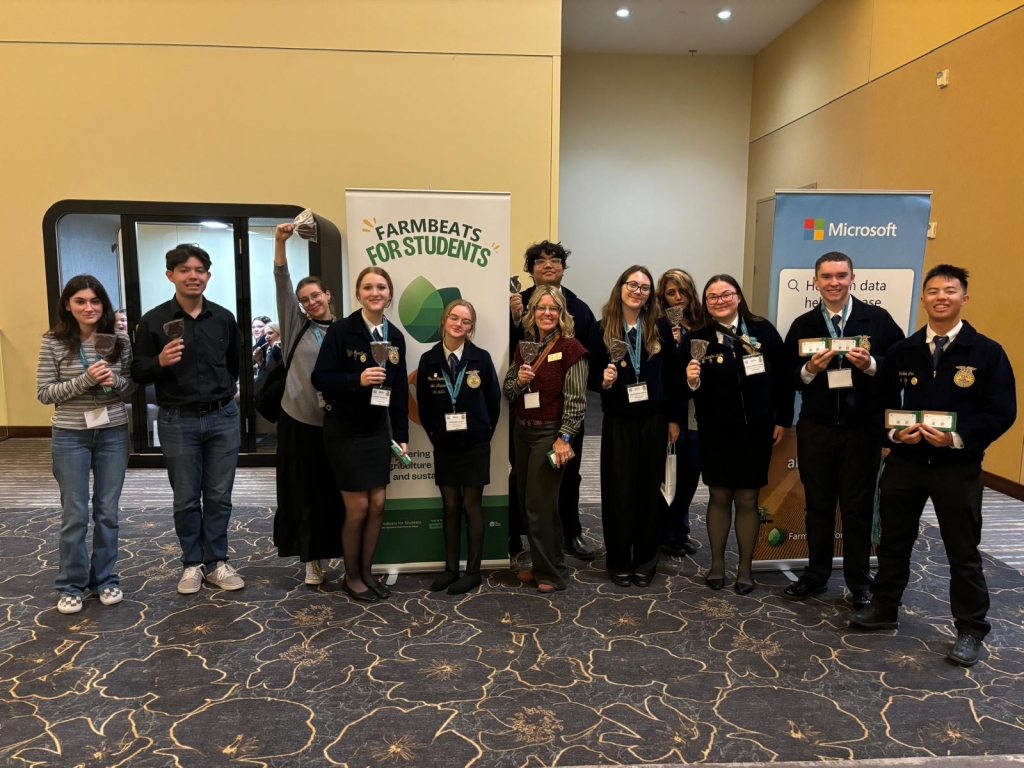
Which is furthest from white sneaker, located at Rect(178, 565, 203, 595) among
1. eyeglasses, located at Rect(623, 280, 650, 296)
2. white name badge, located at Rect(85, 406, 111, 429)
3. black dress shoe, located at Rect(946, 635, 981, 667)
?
black dress shoe, located at Rect(946, 635, 981, 667)

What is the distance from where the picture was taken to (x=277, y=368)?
11.8 feet

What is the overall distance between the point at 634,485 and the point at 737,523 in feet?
2.02

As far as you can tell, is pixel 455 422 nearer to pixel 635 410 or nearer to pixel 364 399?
pixel 364 399

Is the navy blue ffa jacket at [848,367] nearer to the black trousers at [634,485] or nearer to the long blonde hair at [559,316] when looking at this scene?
the black trousers at [634,485]

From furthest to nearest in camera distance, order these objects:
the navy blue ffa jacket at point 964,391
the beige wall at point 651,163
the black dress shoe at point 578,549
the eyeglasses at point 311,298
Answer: the beige wall at point 651,163 < the black dress shoe at point 578,549 < the eyeglasses at point 311,298 < the navy blue ffa jacket at point 964,391

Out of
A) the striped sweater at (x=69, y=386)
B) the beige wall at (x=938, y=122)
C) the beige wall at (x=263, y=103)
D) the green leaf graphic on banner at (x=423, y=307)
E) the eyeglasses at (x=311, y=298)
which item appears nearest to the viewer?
the striped sweater at (x=69, y=386)

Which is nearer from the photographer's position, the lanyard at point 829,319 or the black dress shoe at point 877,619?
the black dress shoe at point 877,619

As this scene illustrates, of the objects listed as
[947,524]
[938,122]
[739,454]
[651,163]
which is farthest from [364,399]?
[651,163]

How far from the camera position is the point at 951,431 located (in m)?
2.81

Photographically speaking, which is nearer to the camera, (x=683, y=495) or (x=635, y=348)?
(x=635, y=348)

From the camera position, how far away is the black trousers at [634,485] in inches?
142

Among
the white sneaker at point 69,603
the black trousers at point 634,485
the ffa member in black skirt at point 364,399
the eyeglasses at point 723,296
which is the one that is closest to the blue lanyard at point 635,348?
the black trousers at point 634,485

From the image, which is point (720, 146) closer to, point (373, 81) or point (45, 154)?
point (373, 81)

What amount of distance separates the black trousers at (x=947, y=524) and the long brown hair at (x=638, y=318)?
4.21 feet
